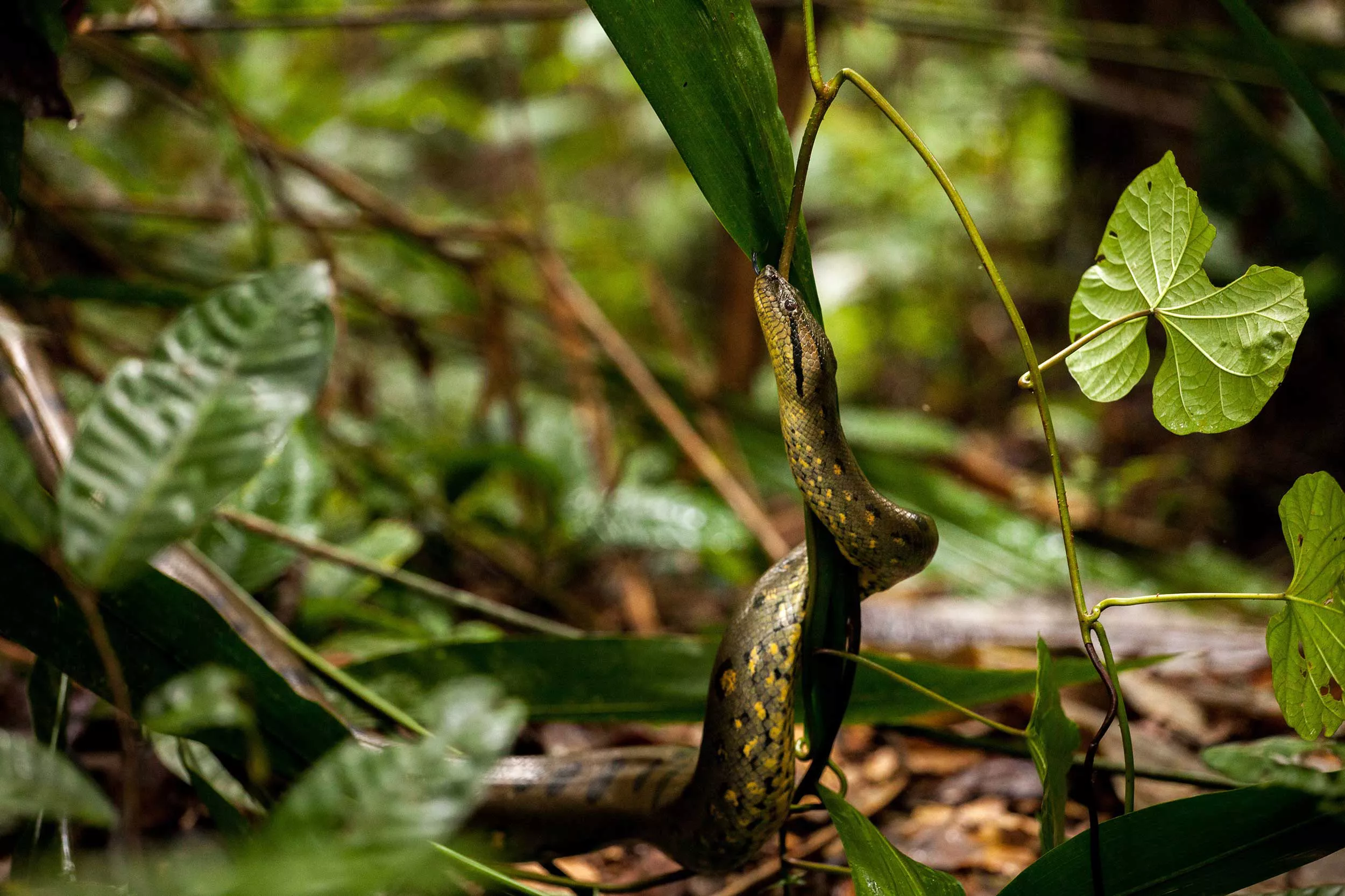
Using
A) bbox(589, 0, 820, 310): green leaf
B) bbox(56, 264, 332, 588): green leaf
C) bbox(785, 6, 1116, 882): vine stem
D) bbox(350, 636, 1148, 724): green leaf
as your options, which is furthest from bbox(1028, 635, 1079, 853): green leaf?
bbox(56, 264, 332, 588): green leaf

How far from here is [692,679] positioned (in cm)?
155

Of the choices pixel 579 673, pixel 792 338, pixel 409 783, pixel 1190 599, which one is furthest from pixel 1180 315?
pixel 579 673

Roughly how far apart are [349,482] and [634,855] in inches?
57.5

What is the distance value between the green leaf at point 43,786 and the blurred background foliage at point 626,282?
3.28 ft

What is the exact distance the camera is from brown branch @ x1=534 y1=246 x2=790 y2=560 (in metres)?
2.48

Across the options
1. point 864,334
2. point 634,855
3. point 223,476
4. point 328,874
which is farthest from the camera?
point 864,334

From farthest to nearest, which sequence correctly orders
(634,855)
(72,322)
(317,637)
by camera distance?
1. (72,322)
2. (317,637)
3. (634,855)

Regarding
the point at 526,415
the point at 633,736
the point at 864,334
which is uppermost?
the point at 864,334

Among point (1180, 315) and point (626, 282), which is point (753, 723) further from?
point (626, 282)

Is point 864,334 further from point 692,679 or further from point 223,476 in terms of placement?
point 223,476

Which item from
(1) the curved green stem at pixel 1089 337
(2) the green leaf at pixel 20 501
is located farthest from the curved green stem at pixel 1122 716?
(2) the green leaf at pixel 20 501

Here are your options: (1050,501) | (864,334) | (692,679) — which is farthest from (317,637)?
(864,334)

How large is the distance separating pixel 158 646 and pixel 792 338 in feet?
3.06

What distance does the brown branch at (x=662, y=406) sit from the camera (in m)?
2.48
